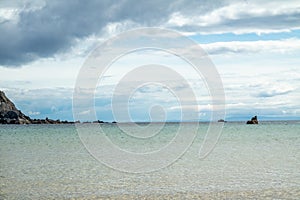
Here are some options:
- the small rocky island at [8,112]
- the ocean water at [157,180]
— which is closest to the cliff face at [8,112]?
the small rocky island at [8,112]

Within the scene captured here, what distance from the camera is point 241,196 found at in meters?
22.1

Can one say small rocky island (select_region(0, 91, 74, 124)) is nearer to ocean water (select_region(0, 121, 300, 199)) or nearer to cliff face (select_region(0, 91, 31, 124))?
cliff face (select_region(0, 91, 31, 124))

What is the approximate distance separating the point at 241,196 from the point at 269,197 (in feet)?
4.13

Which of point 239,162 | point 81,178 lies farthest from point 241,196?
point 239,162

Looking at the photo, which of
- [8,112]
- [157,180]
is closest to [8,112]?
[8,112]

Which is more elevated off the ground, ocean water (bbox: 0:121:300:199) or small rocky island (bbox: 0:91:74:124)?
small rocky island (bbox: 0:91:74:124)

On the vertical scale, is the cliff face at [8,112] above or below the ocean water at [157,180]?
above

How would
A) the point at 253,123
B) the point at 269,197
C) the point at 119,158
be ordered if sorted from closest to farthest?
1. the point at 269,197
2. the point at 119,158
3. the point at 253,123

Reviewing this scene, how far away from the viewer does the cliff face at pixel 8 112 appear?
186 meters

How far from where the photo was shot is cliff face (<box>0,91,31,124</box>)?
18615 centimetres

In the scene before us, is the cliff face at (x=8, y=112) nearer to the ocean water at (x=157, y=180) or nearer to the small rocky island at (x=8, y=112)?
the small rocky island at (x=8, y=112)

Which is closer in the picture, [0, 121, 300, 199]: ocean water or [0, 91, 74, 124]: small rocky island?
[0, 121, 300, 199]: ocean water

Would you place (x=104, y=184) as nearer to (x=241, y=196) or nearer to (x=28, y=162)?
(x=241, y=196)

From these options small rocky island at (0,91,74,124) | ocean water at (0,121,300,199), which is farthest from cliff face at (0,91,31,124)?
ocean water at (0,121,300,199)
